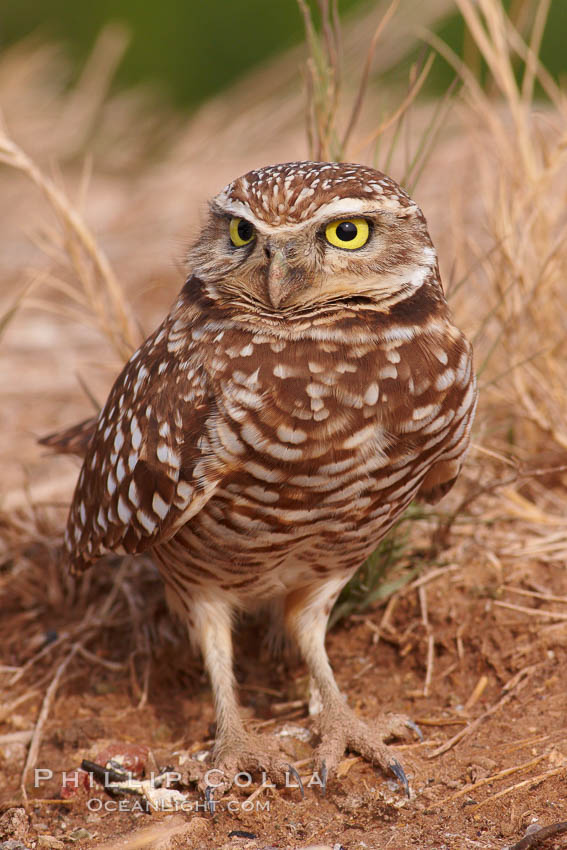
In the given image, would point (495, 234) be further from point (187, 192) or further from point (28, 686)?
point (187, 192)

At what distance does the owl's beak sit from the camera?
8.53 feet

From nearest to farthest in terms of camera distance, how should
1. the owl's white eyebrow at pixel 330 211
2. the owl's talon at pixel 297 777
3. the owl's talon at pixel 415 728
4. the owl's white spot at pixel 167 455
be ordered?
the owl's white eyebrow at pixel 330 211
the owl's white spot at pixel 167 455
the owl's talon at pixel 297 777
the owl's talon at pixel 415 728

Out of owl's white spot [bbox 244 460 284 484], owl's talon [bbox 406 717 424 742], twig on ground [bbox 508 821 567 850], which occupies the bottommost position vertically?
owl's talon [bbox 406 717 424 742]

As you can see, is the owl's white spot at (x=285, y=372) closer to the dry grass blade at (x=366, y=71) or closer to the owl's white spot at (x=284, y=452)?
the owl's white spot at (x=284, y=452)

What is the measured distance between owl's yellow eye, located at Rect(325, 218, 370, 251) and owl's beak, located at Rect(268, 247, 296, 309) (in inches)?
5.4

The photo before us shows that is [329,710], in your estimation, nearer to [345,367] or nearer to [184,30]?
[345,367]

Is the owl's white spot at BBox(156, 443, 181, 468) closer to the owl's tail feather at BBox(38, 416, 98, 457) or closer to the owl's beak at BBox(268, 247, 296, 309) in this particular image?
the owl's beak at BBox(268, 247, 296, 309)

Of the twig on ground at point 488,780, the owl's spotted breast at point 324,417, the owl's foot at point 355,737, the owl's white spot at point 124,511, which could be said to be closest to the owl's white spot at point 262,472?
the owl's spotted breast at point 324,417

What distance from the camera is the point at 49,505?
4379mm

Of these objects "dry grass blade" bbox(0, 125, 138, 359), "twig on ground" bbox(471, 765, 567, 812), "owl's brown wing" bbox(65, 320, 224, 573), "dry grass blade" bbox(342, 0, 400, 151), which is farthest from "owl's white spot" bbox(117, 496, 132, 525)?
"dry grass blade" bbox(342, 0, 400, 151)

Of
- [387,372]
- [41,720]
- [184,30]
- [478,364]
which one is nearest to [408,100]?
[478,364]

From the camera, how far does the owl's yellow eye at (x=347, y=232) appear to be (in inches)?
103

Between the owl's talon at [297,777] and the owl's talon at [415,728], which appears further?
the owl's talon at [415,728]

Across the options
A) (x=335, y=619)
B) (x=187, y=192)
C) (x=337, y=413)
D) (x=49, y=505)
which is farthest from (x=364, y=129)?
(x=337, y=413)
